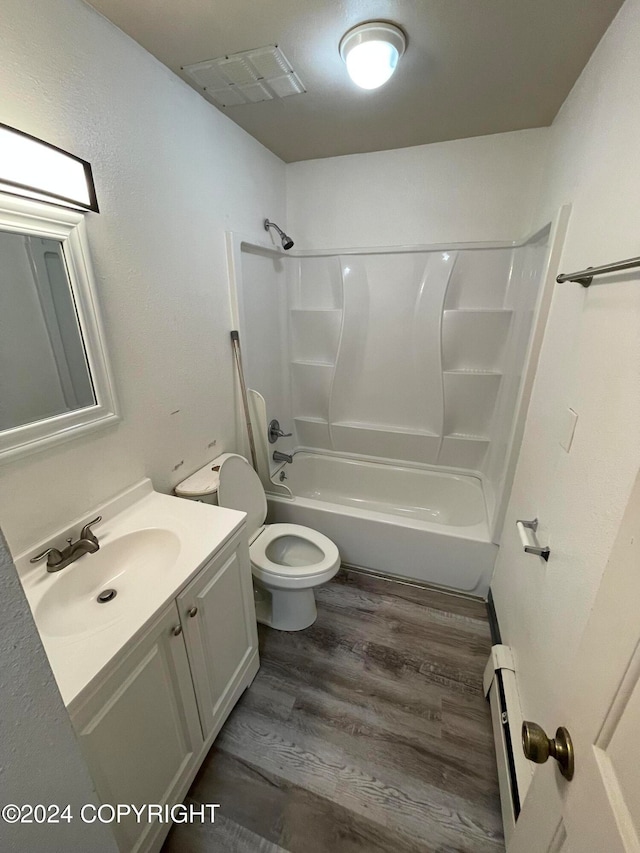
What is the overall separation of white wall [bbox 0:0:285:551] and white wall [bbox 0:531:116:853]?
0.72 metres

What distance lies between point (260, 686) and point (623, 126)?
2333mm

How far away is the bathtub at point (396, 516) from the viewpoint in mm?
1929

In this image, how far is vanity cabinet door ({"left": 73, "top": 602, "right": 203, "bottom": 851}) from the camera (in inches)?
31.4

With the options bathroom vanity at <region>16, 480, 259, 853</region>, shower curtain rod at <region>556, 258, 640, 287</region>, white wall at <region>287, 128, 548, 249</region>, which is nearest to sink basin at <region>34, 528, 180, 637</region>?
bathroom vanity at <region>16, 480, 259, 853</region>

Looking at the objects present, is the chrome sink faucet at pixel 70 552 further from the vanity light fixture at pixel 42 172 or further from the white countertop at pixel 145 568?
the vanity light fixture at pixel 42 172

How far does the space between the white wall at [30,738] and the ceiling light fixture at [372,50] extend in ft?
5.64

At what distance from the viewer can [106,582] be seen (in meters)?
1.17

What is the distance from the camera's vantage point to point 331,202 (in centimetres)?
229

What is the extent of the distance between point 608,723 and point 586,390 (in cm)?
→ 81

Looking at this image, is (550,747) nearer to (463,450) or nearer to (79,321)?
(79,321)

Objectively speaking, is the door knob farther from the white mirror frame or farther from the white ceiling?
the white ceiling

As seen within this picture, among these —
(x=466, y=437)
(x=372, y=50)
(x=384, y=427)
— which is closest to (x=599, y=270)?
(x=372, y=50)

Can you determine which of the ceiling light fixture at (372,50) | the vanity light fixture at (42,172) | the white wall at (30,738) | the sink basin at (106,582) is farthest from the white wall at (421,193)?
the white wall at (30,738)

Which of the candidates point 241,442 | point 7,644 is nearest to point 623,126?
point 7,644
